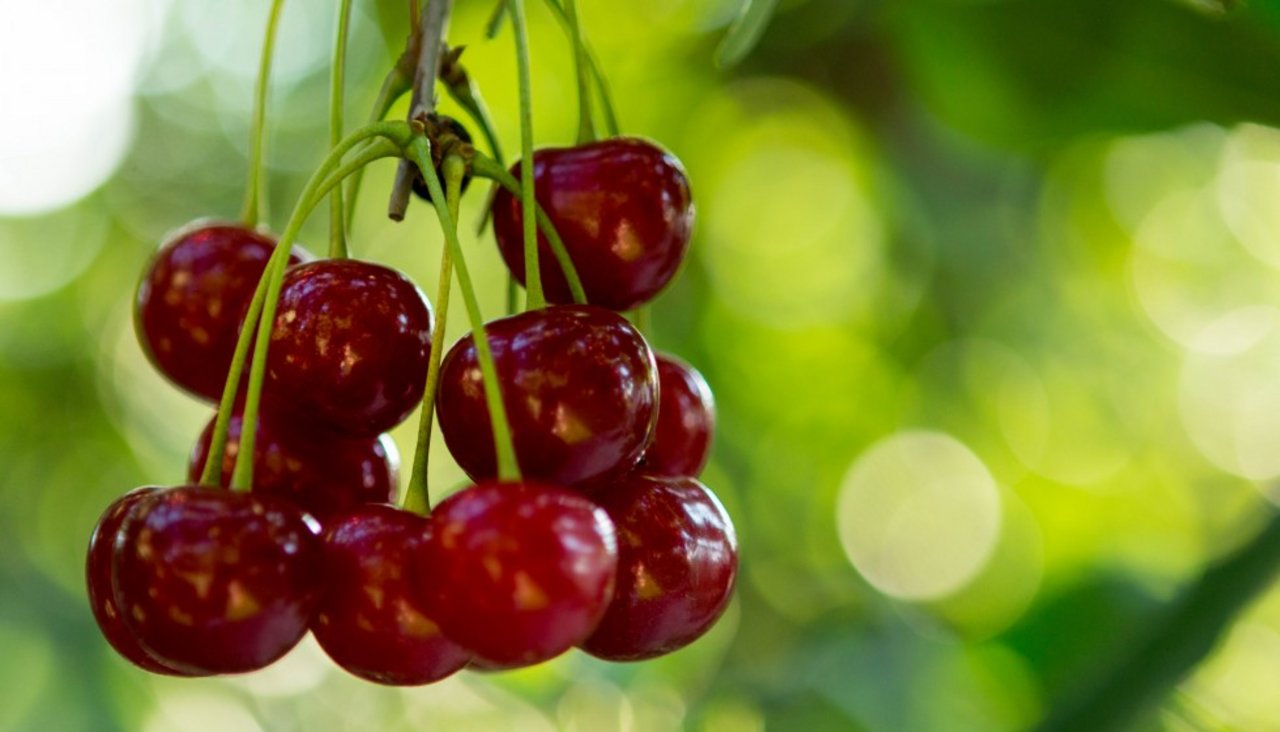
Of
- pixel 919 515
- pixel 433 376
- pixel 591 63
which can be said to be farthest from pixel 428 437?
pixel 919 515

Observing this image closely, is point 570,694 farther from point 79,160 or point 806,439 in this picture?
point 79,160

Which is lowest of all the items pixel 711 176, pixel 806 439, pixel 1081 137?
pixel 806 439

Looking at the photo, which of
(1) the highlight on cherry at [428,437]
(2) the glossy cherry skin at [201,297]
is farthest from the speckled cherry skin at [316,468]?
(2) the glossy cherry skin at [201,297]

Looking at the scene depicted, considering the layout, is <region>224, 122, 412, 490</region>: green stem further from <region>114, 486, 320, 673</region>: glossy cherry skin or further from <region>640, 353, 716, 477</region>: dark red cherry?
<region>640, 353, 716, 477</region>: dark red cherry

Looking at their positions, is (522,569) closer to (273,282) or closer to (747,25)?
(273,282)

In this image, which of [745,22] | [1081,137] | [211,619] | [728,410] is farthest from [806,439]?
[211,619]

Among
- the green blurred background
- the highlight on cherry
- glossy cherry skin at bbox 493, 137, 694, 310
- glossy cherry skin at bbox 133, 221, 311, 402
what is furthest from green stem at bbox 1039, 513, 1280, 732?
glossy cherry skin at bbox 133, 221, 311, 402
